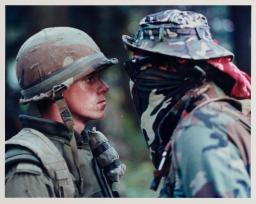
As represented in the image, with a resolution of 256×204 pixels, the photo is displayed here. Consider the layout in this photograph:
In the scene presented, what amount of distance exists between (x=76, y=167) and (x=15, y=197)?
0.29 metres

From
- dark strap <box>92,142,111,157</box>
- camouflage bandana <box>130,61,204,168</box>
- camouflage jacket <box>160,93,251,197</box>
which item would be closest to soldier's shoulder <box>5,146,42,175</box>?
dark strap <box>92,142,111,157</box>

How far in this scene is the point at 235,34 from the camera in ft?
11.3

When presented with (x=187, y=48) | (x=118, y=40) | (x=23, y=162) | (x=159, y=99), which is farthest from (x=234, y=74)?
(x=118, y=40)

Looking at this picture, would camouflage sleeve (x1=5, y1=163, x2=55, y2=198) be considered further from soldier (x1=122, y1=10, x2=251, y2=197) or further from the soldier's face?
soldier (x1=122, y1=10, x2=251, y2=197)

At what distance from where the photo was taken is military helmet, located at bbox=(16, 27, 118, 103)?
9.55 ft

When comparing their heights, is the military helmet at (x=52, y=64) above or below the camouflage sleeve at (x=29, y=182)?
above

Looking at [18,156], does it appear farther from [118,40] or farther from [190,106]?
[118,40]

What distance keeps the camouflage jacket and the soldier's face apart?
0.56 meters

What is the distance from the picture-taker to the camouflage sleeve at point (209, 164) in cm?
242

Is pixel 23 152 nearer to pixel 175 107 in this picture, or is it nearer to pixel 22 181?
pixel 22 181

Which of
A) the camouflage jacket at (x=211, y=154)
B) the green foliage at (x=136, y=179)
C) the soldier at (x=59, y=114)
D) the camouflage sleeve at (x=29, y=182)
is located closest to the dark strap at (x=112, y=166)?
the soldier at (x=59, y=114)

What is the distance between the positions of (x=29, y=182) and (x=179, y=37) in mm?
863

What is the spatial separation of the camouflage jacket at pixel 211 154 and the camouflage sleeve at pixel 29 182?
567mm

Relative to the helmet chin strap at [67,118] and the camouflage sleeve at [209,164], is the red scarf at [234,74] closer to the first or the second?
the camouflage sleeve at [209,164]
